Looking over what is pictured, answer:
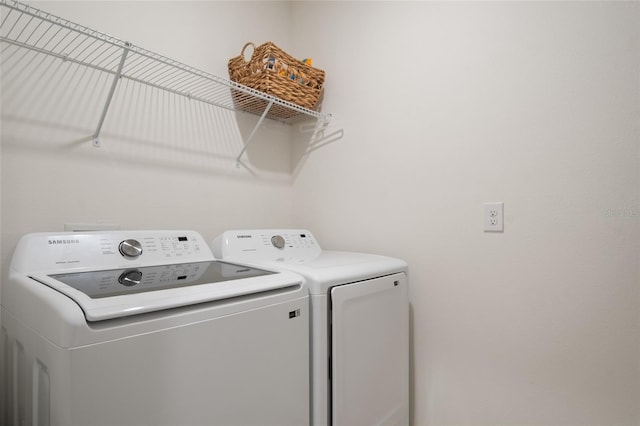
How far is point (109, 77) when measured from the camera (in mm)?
1349

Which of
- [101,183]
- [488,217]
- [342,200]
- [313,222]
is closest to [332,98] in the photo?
[342,200]

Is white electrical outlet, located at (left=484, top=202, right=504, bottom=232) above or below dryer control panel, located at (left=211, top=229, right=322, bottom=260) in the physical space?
above

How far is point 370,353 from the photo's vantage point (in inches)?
48.3

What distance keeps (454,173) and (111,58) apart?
1505 mm

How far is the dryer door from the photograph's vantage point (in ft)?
3.60

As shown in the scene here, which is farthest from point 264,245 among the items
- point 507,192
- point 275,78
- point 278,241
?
point 507,192

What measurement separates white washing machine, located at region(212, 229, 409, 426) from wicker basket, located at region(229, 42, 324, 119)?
0.71 metres

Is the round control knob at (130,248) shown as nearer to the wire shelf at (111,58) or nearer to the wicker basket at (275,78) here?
the wire shelf at (111,58)

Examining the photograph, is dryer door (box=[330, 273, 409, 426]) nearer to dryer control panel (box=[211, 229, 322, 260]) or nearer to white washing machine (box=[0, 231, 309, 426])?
white washing machine (box=[0, 231, 309, 426])

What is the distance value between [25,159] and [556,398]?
2.06 m

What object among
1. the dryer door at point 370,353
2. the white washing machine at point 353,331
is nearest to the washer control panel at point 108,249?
the white washing machine at point 353,331

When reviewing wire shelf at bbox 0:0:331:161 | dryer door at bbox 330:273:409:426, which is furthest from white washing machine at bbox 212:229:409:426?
wire shelf at bbox 0:0:331:161

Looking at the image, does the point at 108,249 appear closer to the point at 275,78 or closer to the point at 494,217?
the point at 275,78

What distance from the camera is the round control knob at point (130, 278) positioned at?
35.2 inches
